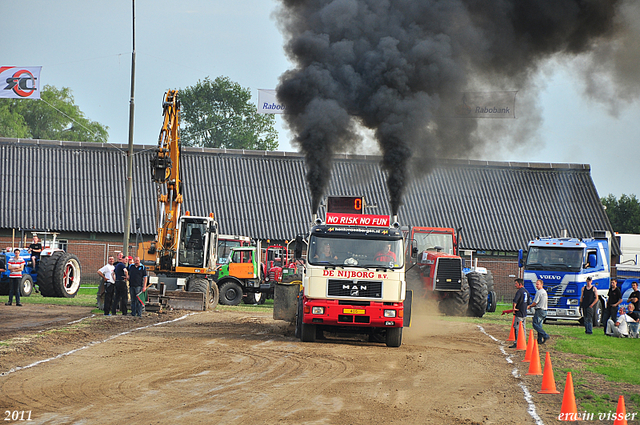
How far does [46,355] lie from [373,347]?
6.90 metres

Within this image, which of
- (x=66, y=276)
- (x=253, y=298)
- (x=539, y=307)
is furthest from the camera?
(x=253, y=298)

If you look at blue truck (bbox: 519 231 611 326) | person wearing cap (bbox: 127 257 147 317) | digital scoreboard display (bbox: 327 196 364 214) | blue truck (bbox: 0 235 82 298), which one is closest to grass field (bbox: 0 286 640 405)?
blue truck (bbox: 0 235 82 298)

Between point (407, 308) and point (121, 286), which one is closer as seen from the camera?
point (407, 308)

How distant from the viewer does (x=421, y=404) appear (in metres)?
9.86

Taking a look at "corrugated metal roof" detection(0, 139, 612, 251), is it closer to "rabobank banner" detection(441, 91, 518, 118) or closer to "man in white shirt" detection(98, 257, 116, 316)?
"rabobank banner" detection(441, 91, 518, 118)

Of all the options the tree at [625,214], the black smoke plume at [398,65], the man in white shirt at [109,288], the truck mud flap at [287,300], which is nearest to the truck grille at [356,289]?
the truck mud flap at [287,300]

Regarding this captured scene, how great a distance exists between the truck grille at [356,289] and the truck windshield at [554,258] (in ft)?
39.4

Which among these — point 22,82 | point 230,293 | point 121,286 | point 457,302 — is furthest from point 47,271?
point 22,82

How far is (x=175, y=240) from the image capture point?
25.5 metres

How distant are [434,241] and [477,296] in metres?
3.14

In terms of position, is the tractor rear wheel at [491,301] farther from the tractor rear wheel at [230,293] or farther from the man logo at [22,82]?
the man logo at [22,82]

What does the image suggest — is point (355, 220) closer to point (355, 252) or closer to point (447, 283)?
point (355, 252)

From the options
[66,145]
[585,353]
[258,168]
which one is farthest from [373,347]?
[66,145]

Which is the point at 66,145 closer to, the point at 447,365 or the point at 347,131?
the point at 347,131
